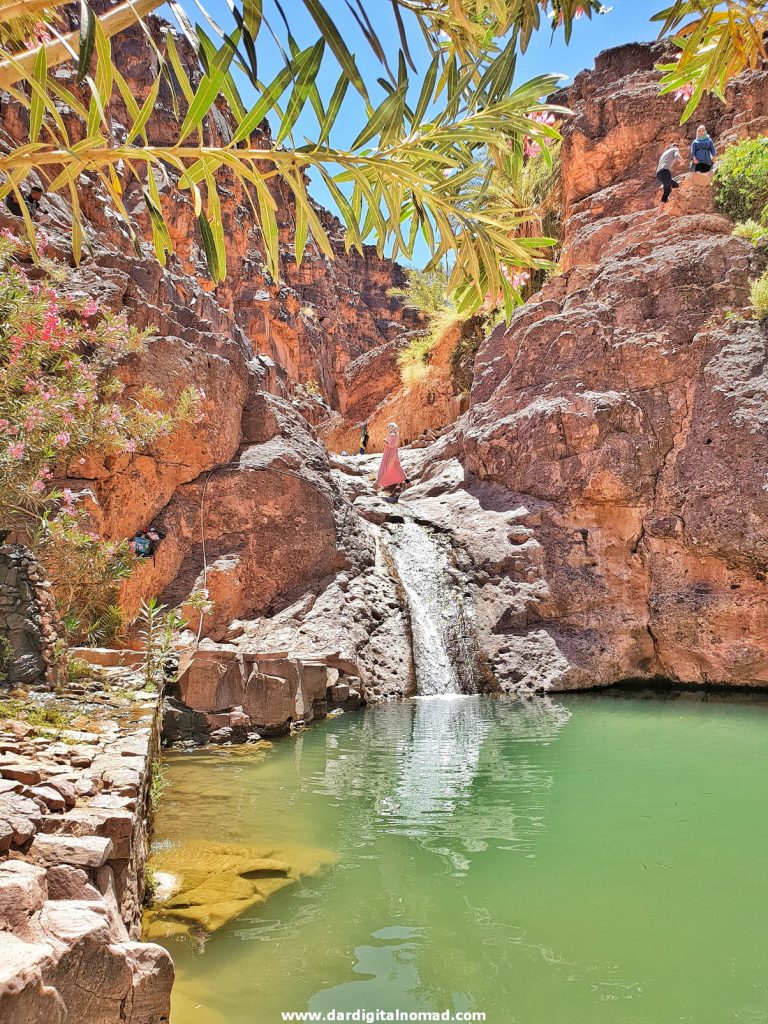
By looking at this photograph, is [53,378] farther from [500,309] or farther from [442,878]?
[500,309]

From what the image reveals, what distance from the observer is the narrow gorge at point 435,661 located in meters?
2.81

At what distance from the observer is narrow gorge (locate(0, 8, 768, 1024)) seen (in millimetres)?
2814

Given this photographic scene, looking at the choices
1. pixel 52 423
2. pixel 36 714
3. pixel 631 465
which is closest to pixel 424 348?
pixel 631 465

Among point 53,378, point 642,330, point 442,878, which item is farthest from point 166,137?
point 442,878

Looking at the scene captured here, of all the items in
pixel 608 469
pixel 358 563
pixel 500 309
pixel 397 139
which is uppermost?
pixel 500 309

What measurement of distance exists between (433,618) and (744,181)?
37.7 ft

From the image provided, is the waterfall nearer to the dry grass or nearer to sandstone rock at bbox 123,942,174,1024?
sandstone rock at bbox 123,942,174,1024

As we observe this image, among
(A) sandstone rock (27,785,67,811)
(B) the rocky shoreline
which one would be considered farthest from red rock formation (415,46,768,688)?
(A) sandstone rock (27,785,67,811)

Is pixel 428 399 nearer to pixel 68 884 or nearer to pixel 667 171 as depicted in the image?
pixel 667 171

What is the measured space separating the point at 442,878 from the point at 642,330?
12.1 metres

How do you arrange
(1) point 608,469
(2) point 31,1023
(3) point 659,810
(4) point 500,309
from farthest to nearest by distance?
(4) point 500,309 < (1) point 608,469 < (3) point 659,810 < (2) point 31,1023

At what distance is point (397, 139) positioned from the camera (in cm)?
297

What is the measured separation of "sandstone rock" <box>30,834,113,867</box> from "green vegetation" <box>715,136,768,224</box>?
1594 centimetres

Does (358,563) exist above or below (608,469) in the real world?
below
